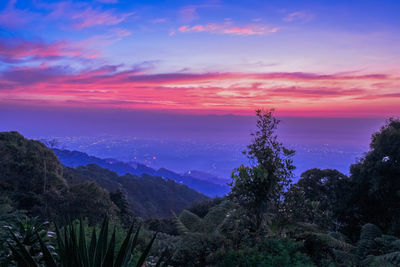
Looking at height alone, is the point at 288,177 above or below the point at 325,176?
above

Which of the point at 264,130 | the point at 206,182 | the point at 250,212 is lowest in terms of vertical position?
the point at 206,182

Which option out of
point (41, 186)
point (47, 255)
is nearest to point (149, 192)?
point (41, 186)

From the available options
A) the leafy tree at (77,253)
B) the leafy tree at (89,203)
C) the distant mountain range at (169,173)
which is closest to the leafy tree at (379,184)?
the leafy tree at (77,253)

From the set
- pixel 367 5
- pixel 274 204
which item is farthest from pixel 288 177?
pixel 367 5

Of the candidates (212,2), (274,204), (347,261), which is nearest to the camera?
(347,261)

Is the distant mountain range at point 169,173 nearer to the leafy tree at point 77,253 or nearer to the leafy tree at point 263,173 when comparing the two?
the leafy tree at point 263,173

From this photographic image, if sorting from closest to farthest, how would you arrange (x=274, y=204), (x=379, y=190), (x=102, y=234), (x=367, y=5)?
(x=102, y=234)
(x=274, y=204)
(x=367, y=5)
(x=379, y=190)

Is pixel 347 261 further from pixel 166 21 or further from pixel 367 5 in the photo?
pixel 166 21
